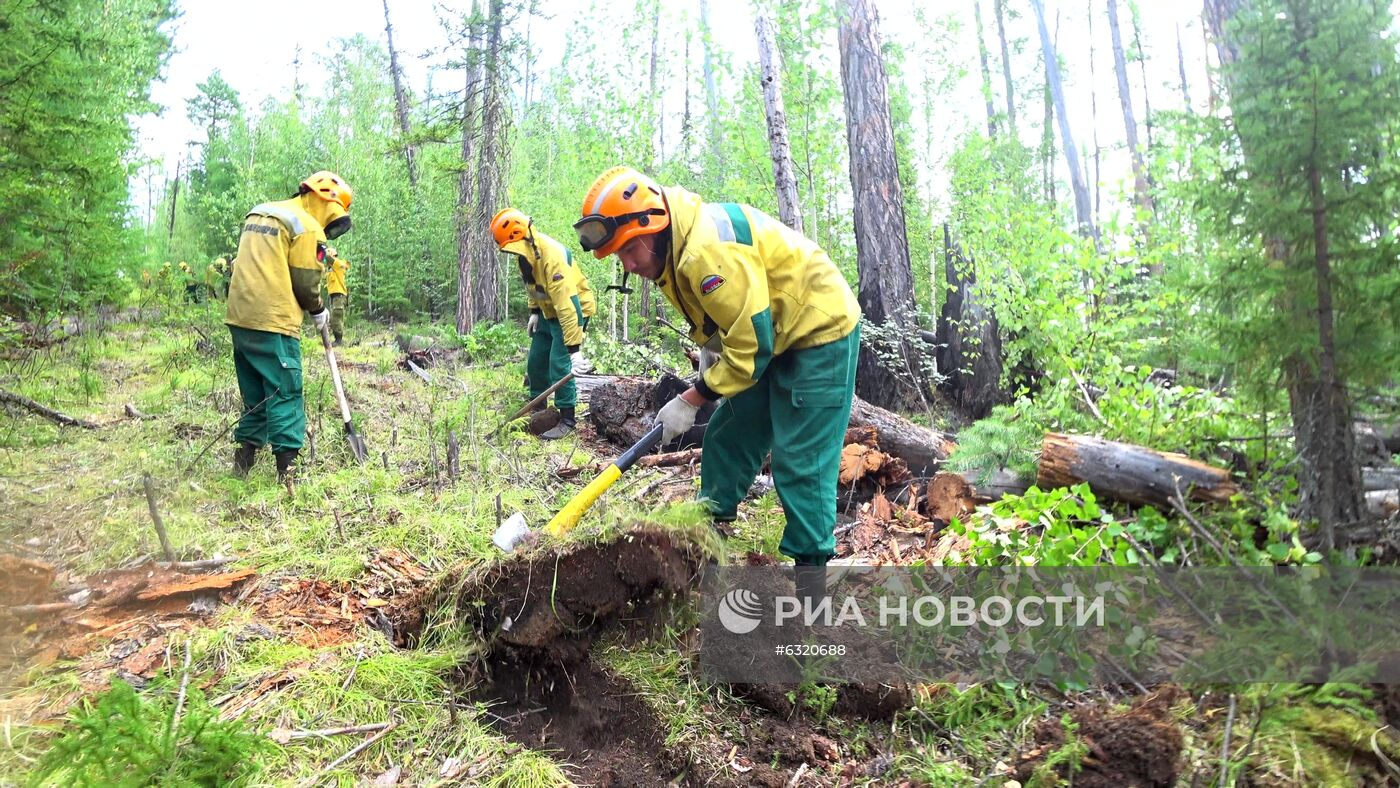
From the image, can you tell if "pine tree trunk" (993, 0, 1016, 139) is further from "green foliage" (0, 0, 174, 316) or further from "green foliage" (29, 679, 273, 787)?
"green foliage" (29, 679, 273, 787)

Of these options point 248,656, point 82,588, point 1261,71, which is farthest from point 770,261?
point 82,588

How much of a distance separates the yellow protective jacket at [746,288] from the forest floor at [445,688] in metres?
0.77

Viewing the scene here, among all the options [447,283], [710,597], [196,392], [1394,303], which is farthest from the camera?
[447,283]

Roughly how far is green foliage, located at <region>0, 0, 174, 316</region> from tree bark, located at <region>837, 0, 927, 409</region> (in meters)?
7.37

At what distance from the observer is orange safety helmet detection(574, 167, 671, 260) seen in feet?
10.0

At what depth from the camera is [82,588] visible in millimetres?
3320

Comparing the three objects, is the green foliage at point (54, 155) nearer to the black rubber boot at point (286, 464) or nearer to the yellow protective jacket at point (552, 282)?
the black rubber boot at point (286, 464)

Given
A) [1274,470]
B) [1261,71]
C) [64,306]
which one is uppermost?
[64,306]

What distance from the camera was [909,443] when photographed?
5285 mm

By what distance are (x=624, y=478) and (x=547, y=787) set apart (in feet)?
8.74

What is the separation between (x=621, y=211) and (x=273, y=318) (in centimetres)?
328

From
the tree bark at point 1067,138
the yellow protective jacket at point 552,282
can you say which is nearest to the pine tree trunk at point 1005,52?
the tree bark at point 1067,138

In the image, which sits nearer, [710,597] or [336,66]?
[710,597]

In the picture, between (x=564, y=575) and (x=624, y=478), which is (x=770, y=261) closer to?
(x=564, y=575)
